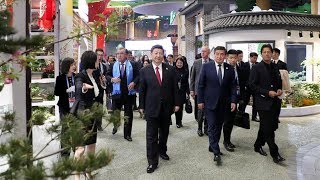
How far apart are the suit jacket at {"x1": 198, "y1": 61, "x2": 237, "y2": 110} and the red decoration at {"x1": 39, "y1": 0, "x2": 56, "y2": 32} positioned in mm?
3124

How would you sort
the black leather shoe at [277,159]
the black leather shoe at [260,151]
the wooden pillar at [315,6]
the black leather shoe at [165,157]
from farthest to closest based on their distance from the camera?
the wooden pillar at [315,6] → the black leather shoe at [260,151] → the black leather shoe at [165,157] → the black leather shoe at [277,159]

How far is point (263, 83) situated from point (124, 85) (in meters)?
2.50

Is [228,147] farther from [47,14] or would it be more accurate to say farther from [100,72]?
[47,14]

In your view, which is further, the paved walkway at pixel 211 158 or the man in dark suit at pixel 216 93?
the man in dark suit at pixel 216 93

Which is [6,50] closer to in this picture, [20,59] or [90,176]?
[20,59]

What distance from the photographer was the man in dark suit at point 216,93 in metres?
5.25

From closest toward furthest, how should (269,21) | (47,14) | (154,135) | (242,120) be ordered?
(154,135) → (242,120) → (47,14) → (269,21)

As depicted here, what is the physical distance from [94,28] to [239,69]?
230 inches

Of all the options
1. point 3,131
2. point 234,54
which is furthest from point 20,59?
point 234,54

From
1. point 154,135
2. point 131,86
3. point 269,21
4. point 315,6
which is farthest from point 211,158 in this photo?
point 315,6

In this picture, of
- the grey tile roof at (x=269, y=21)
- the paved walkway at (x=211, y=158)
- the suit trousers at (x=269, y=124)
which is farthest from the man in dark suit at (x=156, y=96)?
the grey tile roof at (x=269, y=21)

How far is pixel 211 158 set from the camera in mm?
5559

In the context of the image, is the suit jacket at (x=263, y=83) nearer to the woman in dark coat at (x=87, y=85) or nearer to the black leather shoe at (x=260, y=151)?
the black leather shoe at (x=260, y=151)

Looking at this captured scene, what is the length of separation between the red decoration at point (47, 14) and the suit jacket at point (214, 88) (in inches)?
123
